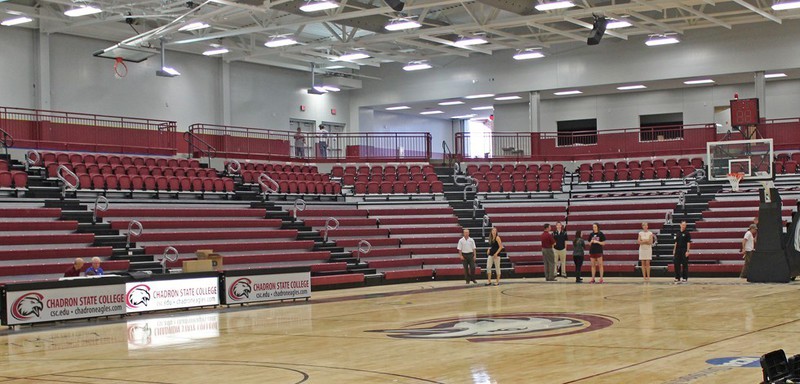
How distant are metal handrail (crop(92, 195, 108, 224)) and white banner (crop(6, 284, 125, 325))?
6.32m

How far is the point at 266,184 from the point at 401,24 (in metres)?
6.56

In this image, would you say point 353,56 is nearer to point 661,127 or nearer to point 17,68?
point 661,127

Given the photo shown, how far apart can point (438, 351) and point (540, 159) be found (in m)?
25.5

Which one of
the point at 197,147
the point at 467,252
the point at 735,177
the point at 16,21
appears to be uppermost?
the point at 16,21

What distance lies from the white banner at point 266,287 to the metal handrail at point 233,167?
33.8ft

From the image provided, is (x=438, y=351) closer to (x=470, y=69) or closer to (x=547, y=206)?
(x=547, y=206)

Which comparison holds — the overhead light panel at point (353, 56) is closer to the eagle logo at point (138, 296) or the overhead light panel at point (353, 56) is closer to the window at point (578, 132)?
the window at point (578, 132)

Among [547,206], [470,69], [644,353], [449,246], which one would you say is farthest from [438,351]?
[470,69]

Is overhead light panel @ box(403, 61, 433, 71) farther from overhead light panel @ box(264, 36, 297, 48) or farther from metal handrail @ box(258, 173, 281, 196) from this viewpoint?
metal handrail @ box(258, 173, 281, 196)

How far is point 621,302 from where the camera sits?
17406 millimetres

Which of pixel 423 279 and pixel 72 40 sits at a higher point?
pixel 72 40

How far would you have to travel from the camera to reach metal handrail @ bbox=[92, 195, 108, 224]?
22391 mm

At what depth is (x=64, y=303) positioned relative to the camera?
51.7ft

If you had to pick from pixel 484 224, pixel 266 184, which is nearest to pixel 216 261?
pixel 266 184
